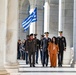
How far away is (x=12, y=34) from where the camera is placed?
16.0 metres

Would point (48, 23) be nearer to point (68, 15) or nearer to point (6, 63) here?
point (68, 15)

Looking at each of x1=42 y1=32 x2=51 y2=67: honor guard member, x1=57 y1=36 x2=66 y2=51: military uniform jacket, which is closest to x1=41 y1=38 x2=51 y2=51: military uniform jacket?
x1=42 y1=32 x2=51 y2=67: honor guard member

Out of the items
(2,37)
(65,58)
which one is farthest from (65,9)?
(2,37)

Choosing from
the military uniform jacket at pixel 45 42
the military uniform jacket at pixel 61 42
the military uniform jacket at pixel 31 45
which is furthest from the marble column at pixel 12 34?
the military uniform jacket at pixel 61 42

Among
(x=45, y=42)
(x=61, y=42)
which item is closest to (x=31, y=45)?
(x=45, y=42)

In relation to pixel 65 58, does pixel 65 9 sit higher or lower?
higher

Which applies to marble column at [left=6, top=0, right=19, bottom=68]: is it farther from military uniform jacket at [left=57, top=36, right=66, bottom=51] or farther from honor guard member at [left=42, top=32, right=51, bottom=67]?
military uniform jacket at [left=57, top=36, right=66, bottom=51]

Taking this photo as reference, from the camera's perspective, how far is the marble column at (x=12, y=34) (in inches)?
633

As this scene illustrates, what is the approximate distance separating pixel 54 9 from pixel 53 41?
38.3 ft

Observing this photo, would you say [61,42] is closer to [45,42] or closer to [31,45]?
[45,42]

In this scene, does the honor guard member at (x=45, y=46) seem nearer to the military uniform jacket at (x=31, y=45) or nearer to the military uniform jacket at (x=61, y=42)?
the military uniform jacket at (x=61, y=42)

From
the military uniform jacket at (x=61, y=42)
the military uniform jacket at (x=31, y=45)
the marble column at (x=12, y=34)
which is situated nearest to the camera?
the marble column at (x=12, y=34)

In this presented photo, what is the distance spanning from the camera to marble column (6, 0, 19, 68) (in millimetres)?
16078

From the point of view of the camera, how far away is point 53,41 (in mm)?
22078
